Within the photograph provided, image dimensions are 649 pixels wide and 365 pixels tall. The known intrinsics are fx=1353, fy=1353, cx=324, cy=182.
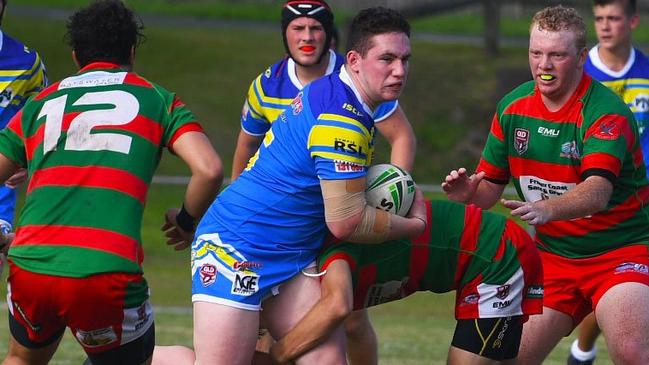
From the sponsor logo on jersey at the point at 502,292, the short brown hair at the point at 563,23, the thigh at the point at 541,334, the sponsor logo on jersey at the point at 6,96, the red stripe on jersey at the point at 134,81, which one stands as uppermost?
the short brown hair at the point at 563,23

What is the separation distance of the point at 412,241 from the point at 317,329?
0.65 m

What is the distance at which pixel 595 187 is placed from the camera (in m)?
6.19

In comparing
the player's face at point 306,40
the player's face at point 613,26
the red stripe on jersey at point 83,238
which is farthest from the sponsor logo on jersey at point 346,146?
the player's face at point 613,26

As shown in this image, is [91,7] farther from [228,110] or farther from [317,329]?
[228,110]

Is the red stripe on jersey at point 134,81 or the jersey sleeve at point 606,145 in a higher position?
the red stripe on jersey at point 134,81

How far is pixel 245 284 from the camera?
5.75 metres

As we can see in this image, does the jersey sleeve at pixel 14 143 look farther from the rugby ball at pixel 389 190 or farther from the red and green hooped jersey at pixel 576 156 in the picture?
the red and green hooped jersey at pixel 576 156

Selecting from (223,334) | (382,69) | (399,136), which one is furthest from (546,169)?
(223,334)

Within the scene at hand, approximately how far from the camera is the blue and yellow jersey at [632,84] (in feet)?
28.8

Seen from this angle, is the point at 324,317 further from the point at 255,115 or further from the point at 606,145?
the point at 255,115

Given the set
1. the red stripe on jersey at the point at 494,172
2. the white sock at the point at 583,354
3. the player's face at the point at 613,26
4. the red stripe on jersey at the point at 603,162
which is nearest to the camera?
the red stripe on jersey at the point at 603,162

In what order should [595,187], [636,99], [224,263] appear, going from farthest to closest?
[636,99], [595,187], [224,263]

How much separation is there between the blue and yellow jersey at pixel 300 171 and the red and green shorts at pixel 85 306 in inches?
→ 23.1

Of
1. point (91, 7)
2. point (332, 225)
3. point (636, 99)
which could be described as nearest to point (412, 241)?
point (332, 225)
